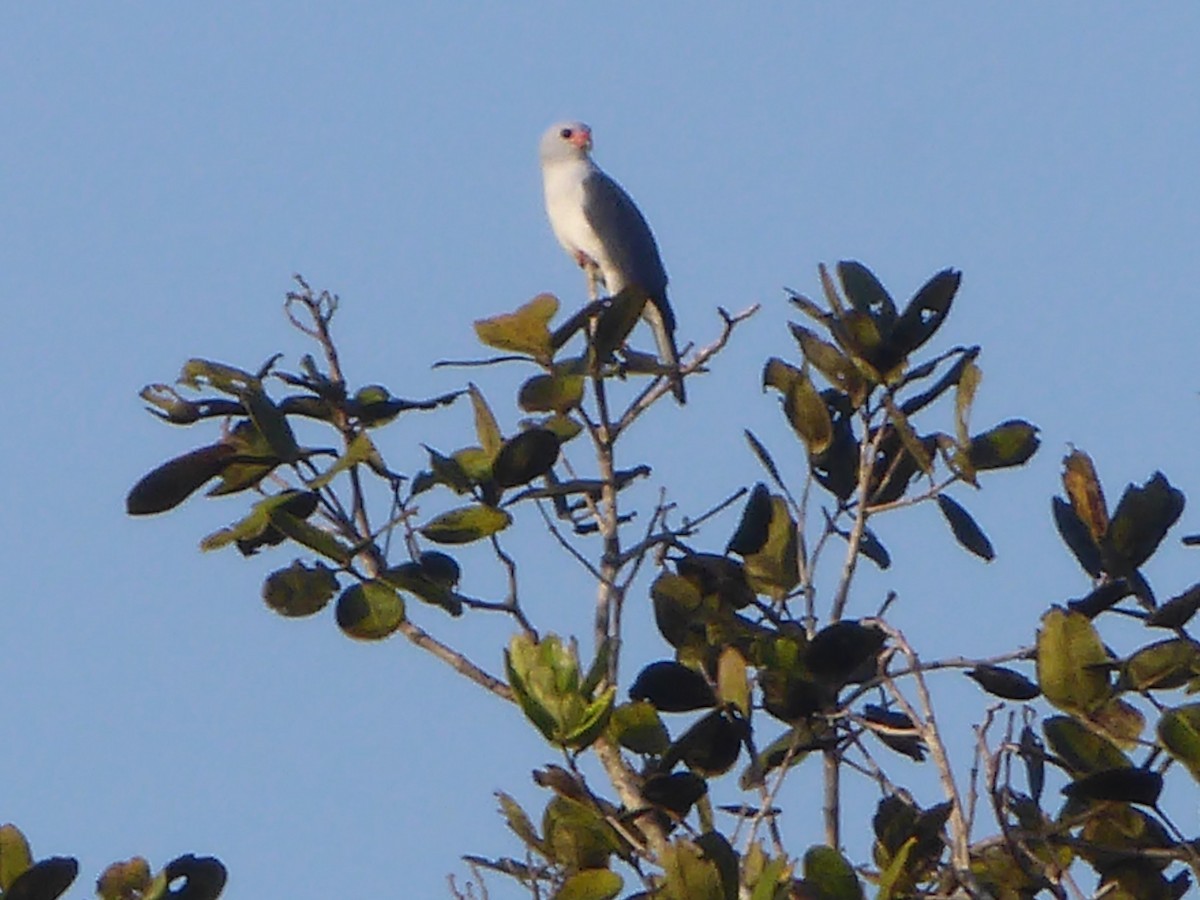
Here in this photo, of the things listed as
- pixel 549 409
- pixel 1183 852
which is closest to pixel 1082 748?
pixel 1183 852

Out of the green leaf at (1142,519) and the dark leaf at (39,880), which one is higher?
the green leaf at (1142,519)

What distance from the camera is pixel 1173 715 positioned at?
8.89ft

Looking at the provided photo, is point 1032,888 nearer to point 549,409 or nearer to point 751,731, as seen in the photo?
point 751,731

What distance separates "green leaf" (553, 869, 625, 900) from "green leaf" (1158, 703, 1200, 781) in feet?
2.38

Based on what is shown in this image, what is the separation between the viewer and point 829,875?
2.59 meters

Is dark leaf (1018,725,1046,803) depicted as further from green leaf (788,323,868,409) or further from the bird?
the bird

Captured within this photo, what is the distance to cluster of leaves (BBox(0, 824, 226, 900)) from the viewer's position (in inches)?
109

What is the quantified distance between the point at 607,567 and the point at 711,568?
19 cm

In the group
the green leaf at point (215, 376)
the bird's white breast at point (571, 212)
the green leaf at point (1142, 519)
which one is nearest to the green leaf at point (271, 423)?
the green leaf at point (215, 376)

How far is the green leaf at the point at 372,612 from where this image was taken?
314 centimetres

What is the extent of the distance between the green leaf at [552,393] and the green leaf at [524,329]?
70mm

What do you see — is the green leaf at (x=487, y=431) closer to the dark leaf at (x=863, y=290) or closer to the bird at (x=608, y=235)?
the dark leaf at (x=863, y=290)

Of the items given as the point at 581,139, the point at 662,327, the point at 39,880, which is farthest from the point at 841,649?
the point at 581,139

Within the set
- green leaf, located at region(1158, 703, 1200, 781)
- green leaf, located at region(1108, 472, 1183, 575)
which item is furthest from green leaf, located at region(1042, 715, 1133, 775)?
green leaf, located at region(1108, 472, 1183, 575)
